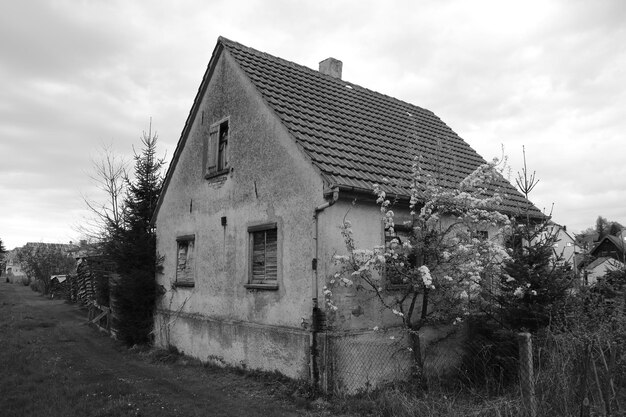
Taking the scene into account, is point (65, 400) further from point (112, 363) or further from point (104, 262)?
point (104, 262)

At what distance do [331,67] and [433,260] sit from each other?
923cm

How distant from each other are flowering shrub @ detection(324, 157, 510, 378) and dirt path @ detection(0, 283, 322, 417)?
2.35 meters

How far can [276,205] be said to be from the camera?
32.0ft

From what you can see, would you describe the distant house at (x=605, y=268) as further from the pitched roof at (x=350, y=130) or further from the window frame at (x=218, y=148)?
the window frame at (x=218, y=148)

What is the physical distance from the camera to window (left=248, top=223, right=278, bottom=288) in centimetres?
983

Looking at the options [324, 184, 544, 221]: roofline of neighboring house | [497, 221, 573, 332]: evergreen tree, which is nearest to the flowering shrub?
[324, 184, 544, 221]: roofline of neighboring house

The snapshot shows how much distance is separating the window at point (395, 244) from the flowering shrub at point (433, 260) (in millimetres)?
27

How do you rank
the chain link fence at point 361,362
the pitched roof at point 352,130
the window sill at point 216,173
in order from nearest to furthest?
the chain link fence at point 361,362 < the pitched roof at point 352,130 < the window sill at point 216,173

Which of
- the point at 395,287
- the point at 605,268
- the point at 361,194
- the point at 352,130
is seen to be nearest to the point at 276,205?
the point at 361,194

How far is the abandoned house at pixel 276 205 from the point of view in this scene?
8523 mm

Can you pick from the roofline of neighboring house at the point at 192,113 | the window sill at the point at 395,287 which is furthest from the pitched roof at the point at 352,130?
the window sill at the point at 395,287

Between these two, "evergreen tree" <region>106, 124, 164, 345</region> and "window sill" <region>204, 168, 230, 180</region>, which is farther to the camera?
"evergreen tree" <region>106, 124, 164, 345</region>

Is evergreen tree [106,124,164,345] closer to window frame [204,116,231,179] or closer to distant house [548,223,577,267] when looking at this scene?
window frame [204,116,231,179]

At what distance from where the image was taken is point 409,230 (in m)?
9.50
